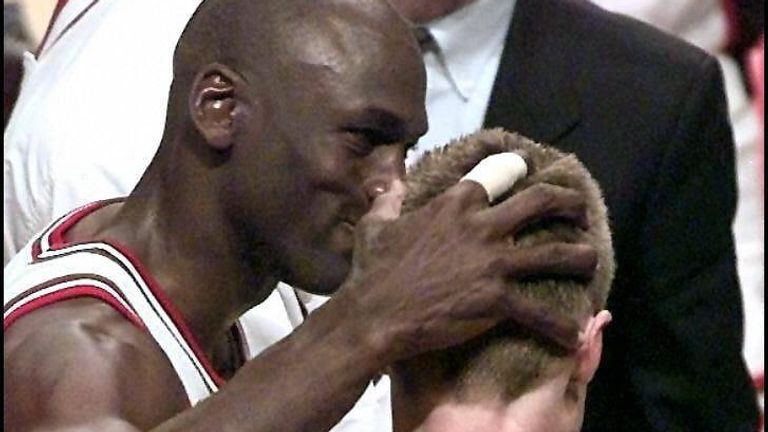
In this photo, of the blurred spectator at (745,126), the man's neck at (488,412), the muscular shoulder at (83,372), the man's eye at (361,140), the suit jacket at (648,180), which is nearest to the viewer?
the man's neck at (488,412)

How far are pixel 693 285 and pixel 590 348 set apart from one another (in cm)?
91

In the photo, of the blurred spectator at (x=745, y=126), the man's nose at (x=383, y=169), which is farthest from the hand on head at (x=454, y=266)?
the blurred spectator at (x=745, y=126)

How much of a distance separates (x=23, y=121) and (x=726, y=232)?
75 cm

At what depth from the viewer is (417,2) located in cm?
194

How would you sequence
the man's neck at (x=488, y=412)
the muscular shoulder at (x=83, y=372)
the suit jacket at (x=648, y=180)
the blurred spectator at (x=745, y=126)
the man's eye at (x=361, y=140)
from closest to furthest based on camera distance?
the man's neck at (x=488, y=412), the muscular shoulder at (x=83, y=372), the man's eye at (x=361, y=140), the suit jacket at (x=648, y=180), the blurred spectator at (x=745, y=126)

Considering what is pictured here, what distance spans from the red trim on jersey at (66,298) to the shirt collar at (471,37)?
0.78 metres

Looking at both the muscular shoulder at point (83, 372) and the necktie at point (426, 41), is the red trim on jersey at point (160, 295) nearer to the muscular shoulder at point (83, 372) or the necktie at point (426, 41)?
the muscular shoulder at point (83, 372)

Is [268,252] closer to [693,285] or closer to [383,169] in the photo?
[383,169]

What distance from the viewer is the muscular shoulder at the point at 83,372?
1156 mm

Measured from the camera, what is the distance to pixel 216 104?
4.29 feet

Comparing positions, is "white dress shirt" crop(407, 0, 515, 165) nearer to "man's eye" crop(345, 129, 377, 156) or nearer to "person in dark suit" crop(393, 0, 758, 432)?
"person in dark suit" crop(393, 0, 758, 432)

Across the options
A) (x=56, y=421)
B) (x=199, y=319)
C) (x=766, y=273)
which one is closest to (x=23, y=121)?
(x=199, y=319)

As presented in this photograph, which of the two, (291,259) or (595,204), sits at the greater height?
(595,204)

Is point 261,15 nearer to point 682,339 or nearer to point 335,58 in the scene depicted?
point 335,58
